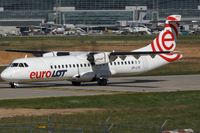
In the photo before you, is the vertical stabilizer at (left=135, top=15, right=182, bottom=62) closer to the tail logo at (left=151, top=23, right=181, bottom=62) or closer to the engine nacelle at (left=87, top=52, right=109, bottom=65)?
the tail logo at (left=151, top=23, right=181, bottom=62)

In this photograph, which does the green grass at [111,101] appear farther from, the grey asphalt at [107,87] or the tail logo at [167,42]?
the tail logo at [167,42]

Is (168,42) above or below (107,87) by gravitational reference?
above

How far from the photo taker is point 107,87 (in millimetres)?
53625

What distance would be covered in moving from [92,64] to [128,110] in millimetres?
15610

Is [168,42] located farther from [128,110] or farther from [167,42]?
[128,110]

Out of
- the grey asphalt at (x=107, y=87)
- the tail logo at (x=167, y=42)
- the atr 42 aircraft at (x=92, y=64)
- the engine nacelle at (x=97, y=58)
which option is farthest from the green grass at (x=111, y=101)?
the tail logo at (x=167, y=42)

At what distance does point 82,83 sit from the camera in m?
57.7

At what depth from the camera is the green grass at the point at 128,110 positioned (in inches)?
1324

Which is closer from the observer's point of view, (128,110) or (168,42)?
(128,110)

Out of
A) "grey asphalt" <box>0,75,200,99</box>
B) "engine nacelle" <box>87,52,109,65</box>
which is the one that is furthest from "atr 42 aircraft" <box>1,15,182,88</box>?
"grey asphalt" <box>0,75,200,99</box>

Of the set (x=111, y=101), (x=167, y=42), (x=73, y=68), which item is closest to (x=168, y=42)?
(x=167, y=42)

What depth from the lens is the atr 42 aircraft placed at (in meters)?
52.3

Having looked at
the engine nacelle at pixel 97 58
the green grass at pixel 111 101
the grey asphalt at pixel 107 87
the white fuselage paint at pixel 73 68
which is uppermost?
the engine nacelle at pixel 97 58

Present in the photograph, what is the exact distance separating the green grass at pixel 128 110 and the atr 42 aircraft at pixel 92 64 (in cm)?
818
